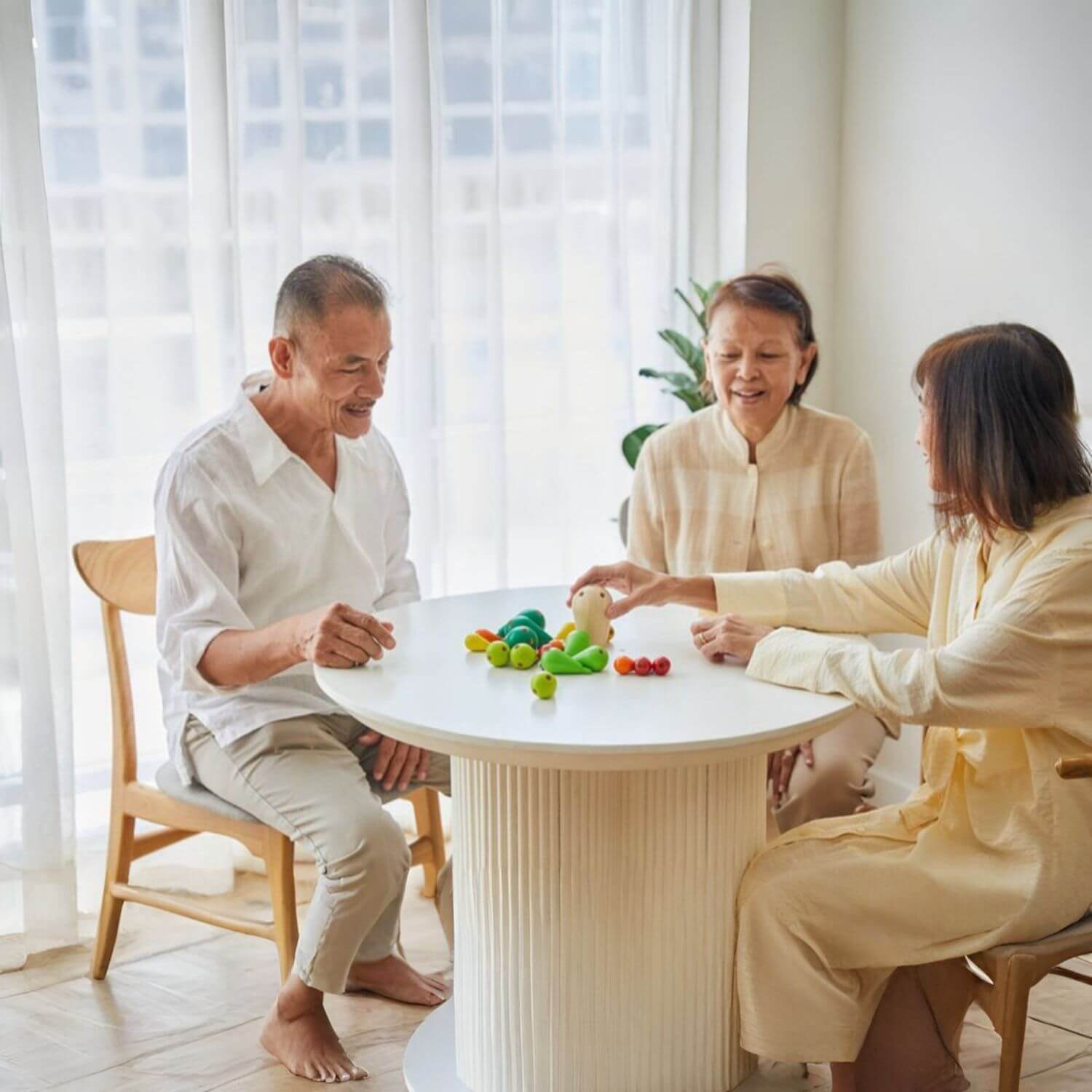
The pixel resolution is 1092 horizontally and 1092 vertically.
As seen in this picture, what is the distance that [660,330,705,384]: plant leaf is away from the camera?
3.48 m

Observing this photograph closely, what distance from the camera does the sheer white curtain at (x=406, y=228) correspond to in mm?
2988

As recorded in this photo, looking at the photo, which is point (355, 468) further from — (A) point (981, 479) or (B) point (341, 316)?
(A) point (981, 479)

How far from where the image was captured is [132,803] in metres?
2.74

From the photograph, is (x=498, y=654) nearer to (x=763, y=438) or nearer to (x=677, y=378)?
(x=763, y=438)

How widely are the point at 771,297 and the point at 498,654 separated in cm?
99

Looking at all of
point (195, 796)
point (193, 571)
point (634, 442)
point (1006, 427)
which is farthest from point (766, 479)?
point (195, 796)

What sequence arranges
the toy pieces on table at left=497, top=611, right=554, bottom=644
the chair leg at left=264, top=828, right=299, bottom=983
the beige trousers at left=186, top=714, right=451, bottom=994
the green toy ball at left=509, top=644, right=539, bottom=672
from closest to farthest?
the green toy ball at left=509, top=644, right=539, bottom=672 → the toy pieces on table at left=497, top=611, right=554, bottom=644 → the beige trousers at left=186, top=714, right=451, bottom=994 → the chair leg at left=264, top=828, right=299, bottom=983

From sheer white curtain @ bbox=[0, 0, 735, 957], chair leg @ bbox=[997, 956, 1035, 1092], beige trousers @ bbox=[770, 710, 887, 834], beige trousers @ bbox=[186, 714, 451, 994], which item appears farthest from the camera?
sheer white curtain @ bbox=[0, 0, 735, 957]

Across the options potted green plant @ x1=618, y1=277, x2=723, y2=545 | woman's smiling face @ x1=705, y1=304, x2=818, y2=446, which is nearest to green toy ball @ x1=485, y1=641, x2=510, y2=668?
woman's smiling face @ x1=705, y1=304, x2=818, y2=446

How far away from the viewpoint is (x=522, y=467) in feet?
11.8

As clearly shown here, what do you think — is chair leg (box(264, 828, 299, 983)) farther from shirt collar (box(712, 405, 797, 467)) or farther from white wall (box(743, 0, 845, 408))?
white wall (box(743, 0, 845, 408))

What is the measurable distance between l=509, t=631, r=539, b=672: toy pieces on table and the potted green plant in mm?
1295

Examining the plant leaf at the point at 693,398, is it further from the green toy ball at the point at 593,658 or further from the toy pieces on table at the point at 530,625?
the green toy ball at the point at 593,658

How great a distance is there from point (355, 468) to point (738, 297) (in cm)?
78
